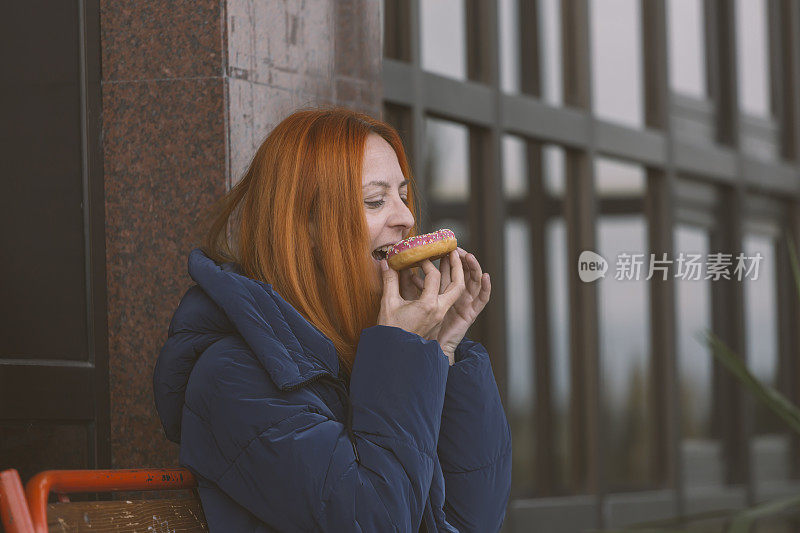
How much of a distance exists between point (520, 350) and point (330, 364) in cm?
362

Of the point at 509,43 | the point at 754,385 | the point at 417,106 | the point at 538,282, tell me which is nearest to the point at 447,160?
the point at 417,106

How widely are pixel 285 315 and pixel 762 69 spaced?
21.9ft

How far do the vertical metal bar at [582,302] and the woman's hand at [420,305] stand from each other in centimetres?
386

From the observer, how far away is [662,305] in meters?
7.14

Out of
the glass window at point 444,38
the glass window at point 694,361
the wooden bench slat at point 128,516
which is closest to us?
the wooden bench slat at point 128,516

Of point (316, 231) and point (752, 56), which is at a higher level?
point (752, 56)

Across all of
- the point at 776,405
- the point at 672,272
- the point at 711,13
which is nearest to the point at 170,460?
the point at 776,405

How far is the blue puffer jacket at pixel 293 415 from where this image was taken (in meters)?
2.33

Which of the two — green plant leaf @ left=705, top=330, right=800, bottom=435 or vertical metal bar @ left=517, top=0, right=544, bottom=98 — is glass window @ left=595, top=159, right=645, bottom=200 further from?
green plant leaf @ left=705, top=330, right=800, bottom=435

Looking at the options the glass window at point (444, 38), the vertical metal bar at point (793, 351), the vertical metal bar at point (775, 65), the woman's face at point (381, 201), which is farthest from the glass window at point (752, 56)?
the woman's face at point (381, 201)

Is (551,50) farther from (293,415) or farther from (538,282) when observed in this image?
(293,415)

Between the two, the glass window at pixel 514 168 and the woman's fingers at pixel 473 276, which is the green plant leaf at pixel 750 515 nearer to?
the woman's fingers at pixel 473 276

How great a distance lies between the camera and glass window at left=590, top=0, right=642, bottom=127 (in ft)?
22.0

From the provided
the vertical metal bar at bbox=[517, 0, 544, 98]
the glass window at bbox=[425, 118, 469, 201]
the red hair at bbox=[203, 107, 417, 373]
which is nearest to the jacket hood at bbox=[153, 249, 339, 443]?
the red hair at bbox=[203, 107, 417, 373]
